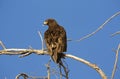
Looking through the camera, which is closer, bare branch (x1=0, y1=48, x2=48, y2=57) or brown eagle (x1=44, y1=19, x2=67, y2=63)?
bare branch (x1=0, y1=48, x2=48, y2=57)

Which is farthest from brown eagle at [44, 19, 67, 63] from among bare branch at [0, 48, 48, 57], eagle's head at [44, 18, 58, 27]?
bare branch at [0, 48, 48, 57]

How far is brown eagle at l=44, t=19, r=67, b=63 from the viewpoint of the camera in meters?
5.37

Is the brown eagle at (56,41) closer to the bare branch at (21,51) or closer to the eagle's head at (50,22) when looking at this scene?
the eagle's head at (50,22)

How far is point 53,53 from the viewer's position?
541cm

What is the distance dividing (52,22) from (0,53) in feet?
6.33

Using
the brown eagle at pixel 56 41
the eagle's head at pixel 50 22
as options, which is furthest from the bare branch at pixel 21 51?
the eagle's head at pixel 50 22

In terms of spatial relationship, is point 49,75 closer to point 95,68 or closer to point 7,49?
point 95,68

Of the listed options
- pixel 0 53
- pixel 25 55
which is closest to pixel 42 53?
pixel 25 55

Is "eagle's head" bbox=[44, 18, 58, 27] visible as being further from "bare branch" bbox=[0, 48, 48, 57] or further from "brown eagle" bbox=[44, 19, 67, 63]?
"bare branch" bbox=[0, 48, 48, 57]

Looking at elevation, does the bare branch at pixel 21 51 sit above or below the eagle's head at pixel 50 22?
below

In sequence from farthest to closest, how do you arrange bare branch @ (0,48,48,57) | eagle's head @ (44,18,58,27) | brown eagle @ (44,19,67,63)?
eagle's head @ (44,18,58,27) < brown eagle @ (44,19,67,63) < bare branch @ (0,48,48,57)

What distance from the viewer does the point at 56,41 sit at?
569cm

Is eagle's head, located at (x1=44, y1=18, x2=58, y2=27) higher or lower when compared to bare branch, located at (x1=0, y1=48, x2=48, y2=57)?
higher

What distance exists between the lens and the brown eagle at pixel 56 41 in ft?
17.6
